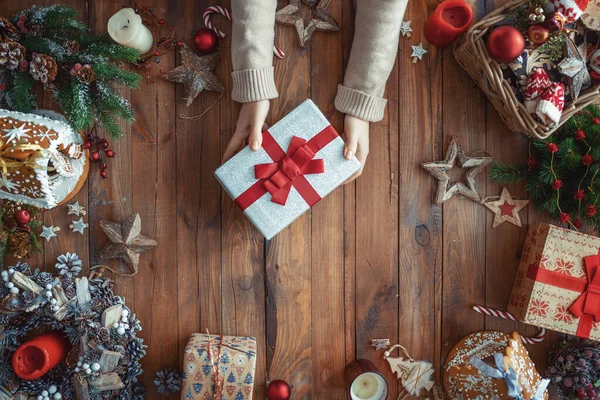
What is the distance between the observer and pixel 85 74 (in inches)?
54.9

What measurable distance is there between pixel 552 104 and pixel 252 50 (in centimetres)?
91

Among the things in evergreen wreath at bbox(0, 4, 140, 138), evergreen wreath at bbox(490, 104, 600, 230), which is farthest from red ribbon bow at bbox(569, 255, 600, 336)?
evergreen wreath at bbox(0, 4, 140, 138)

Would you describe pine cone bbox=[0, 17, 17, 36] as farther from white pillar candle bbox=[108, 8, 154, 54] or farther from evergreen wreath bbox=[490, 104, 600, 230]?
evergreen wreath bbox=[490, 104, 600, 230]

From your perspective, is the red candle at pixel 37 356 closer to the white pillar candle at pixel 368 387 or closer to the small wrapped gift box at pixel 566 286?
the white pillar candle at pixel 368 387

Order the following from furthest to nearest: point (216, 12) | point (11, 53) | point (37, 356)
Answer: point (216, 12) → point (37, 356) → point (11, 53)

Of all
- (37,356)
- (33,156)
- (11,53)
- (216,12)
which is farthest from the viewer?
(216,12)

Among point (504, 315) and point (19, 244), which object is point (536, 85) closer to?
point (504, 315)

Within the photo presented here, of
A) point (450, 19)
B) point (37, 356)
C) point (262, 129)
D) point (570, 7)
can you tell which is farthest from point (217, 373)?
point (570, 7)

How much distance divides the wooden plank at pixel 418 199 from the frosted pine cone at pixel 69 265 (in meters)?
1.11

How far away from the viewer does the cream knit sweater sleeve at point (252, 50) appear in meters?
1.41

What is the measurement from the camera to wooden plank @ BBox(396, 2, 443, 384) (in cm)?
164

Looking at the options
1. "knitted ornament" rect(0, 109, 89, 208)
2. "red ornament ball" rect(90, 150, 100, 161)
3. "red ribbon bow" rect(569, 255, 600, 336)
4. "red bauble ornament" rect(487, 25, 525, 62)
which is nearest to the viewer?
"knitted ornament" rect(0, 109, 89, 208)

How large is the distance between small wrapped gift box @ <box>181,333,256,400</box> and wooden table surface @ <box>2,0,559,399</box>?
0.54 feet

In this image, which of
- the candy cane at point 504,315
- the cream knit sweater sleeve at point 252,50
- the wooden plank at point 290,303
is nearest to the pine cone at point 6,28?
the cream knit sweater sleeve at point 252,50
